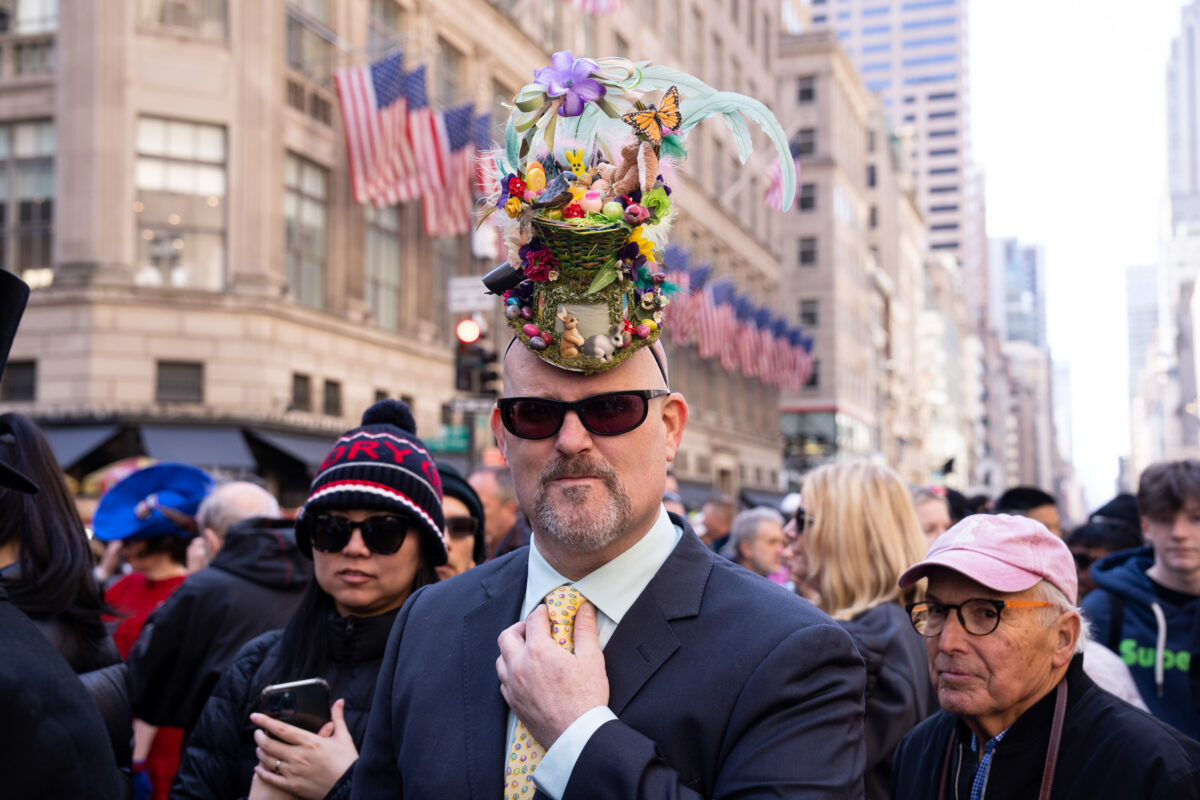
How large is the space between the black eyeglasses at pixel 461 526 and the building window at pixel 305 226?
18.8 m

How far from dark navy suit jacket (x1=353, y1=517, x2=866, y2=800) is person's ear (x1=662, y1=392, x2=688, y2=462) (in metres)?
0.23

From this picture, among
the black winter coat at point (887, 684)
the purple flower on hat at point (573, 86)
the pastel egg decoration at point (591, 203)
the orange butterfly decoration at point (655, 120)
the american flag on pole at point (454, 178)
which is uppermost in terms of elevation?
the american flag on pole at point (454, 178)

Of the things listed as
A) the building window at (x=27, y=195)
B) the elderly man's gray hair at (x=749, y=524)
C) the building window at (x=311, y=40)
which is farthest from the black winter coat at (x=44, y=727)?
the building window at (x=311, y=40)

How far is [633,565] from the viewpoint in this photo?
2838mm

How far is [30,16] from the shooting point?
71.3 feet

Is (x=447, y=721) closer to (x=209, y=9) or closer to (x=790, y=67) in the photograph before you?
(x=209, y=9)

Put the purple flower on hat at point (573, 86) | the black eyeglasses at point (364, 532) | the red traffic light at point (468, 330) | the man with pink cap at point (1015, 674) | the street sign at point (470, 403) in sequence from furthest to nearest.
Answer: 1. the red traffic light at point (468, 330)
2. the street sign at point (470, 403)
3. the black eyeglasses at point (364, 532)
4. the man with pink cap at point (1015, 674)
5. the purple flower on hat at point (573, 86)

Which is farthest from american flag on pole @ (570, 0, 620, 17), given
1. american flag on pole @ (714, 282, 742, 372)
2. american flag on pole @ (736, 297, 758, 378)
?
american flag on pole @ (736, 297, 758, 378)

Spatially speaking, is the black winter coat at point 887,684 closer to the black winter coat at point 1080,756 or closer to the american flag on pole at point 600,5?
the black winter coat at point 1080,756

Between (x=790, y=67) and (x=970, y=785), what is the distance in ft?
239

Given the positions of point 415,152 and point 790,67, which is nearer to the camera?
point 415,152

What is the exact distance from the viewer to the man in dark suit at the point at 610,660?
97.0 inches

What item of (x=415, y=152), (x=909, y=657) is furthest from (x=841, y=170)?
(x=909, y=657)

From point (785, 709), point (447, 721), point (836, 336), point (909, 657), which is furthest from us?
point (836, 336)
